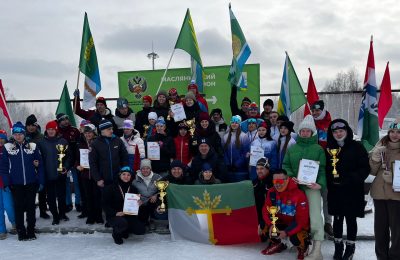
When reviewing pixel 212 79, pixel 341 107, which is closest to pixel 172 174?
pixel 212 79

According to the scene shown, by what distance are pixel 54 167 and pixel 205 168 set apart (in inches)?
120

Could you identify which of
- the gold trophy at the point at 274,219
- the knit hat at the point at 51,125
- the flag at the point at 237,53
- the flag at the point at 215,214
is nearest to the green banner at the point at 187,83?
the flag at the point at 237,53

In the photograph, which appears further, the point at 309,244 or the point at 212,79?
the point at 212,79

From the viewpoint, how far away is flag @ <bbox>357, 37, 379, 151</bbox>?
7.26 metres

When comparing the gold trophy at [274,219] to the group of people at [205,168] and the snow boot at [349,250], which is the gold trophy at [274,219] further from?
the snow boot at [349,250]

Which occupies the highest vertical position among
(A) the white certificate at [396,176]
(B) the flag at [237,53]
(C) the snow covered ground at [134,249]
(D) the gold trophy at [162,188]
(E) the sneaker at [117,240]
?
(B) the flag at [237,53]

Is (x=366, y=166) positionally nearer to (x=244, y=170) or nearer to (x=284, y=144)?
(x=284, y=144)

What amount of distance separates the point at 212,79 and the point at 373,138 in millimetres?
5732

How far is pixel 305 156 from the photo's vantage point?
5.57 m

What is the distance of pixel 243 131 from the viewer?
295 inches

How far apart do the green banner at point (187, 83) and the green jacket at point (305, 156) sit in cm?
599

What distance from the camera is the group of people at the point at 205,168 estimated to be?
5.22 m

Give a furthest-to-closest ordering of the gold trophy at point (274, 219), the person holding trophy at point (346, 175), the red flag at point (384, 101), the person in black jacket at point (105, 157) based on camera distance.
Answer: the red flag at point (384, 101) < the person in black jacket at point (105, 157) < the gold trophy at point (274, 219) < the person holding trophy at point (346, 175)

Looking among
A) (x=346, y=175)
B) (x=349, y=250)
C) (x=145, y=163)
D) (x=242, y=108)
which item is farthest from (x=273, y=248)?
(x=242, y=108)
